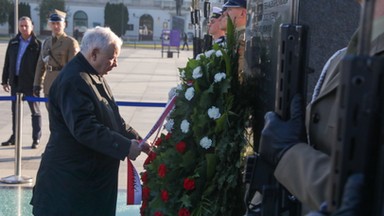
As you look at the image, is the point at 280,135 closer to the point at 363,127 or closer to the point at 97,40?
the point at 363,127

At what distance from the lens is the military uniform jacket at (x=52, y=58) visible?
7723mm

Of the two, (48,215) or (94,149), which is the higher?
(94,149)

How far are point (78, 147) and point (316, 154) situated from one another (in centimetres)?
210

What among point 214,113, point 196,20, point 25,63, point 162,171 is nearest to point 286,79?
point 214,113

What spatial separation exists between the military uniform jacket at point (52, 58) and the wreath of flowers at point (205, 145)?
4.77 meters

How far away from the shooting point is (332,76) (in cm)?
175

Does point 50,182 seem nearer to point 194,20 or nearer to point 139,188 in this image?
point 139,188

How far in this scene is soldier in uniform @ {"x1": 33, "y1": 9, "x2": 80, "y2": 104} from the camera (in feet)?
25.3

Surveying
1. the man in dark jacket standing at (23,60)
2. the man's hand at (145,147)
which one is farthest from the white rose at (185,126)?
the man in dark jacket standing at (23,60)

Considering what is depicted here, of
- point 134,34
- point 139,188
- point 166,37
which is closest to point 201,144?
point 139,188

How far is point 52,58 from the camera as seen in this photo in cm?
773

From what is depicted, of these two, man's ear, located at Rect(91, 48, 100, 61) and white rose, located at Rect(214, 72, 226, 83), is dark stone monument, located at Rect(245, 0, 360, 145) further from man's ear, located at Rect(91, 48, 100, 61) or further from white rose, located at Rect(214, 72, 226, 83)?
man's ear, located at Rect(91, 48, 100, 61)

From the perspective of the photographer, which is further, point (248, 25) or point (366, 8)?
point (248, 25)

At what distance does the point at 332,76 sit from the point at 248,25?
5.42 feet
